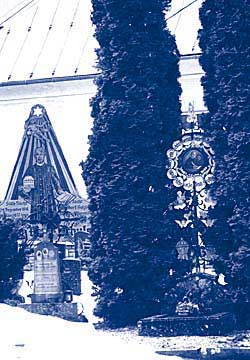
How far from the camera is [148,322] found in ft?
52.4

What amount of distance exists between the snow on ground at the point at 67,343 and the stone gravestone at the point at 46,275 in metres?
2.76

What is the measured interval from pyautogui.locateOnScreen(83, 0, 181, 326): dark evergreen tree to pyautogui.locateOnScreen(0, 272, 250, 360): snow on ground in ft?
5.60

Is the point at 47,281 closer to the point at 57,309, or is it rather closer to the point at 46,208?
the point at 57,309

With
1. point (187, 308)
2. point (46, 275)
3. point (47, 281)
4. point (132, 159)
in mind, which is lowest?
point (187, 308)

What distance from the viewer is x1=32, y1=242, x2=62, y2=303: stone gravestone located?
1830 cm

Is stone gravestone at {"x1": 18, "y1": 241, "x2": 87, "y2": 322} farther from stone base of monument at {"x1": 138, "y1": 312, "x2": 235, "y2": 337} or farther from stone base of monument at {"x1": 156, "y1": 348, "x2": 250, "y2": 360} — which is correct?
stone base of monument at {"x1": 156, "y1": 348, "x2": 250, "y2": 360}

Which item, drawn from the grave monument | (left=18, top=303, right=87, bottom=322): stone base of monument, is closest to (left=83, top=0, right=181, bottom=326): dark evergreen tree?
(left=18, top=303, right=87, bottom=322): stone base of monument

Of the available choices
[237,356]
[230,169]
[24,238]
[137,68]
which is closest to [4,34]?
[24,238]

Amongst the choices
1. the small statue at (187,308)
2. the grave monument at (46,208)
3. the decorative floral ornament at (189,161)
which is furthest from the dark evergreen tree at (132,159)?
the grave monument at (46,208)

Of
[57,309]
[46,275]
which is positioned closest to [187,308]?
[57,309]

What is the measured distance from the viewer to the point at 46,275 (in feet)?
60.4

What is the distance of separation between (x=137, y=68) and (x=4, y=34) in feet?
38.1

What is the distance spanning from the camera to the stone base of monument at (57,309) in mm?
17672

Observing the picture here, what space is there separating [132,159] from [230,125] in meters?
2.14
